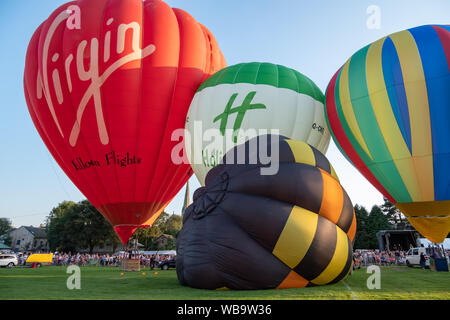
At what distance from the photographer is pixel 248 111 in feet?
42.8

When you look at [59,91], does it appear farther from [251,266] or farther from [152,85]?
[251,266]

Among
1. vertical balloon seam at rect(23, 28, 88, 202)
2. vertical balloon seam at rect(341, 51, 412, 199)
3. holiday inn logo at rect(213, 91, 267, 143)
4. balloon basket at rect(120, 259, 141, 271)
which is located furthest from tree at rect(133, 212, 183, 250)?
vertical balloon seam at rect(341, 51, 412, 199)

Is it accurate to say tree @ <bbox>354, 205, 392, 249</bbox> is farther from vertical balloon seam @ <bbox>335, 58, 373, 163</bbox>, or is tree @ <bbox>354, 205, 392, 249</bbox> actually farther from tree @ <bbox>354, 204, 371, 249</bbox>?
vertical balloon seam @ <bbox>335, 58, 373, 163</bbox>

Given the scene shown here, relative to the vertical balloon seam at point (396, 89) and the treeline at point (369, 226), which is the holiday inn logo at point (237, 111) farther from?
the treeline at point (369, 226)

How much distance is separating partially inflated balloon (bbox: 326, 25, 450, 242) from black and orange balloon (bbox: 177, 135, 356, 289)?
15.1 ft

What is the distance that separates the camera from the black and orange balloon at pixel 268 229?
696cm

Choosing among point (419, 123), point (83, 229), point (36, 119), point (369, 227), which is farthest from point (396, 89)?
point (83, 229)

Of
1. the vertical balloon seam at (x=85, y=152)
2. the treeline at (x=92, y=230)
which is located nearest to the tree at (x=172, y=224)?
the treeline at (x=92, y=230)

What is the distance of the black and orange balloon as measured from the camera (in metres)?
6.96

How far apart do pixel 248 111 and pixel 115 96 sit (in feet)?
17.8

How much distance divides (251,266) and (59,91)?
1123 centimetres

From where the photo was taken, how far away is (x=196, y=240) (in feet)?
24.5

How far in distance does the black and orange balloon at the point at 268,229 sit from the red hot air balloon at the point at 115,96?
→ 667 centimetres

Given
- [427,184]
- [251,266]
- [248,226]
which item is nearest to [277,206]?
[248,226]
